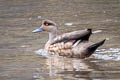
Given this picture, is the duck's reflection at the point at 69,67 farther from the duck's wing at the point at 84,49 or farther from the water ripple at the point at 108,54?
the water ripple at the point at 108,54

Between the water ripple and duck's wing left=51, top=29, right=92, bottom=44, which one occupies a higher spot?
duck's wing left=51, top=29, right=92, bottom=44

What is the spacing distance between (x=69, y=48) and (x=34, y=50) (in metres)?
1.14

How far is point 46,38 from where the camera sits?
15133 mm

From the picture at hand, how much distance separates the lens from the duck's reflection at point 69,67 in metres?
10.3

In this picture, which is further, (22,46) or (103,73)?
(22,46)

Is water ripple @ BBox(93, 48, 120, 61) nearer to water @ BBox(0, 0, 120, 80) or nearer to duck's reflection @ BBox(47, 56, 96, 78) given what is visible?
water @ BBox(0, 0, 120, 80)

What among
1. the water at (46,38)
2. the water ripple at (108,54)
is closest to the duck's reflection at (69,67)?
the water at (46,38)

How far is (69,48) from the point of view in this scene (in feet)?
41.2

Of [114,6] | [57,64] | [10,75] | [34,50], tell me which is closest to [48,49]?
[34,50]

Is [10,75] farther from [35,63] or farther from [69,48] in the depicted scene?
[69,48]

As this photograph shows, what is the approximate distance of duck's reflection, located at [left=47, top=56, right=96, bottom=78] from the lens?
10264mm

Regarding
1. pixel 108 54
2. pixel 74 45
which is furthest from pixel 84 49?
pixel 108 54

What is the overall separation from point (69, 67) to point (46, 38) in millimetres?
4115

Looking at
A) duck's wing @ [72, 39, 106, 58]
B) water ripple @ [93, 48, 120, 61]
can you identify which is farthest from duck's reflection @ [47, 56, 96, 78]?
water ripple @ [93, 48, 120, 61]
